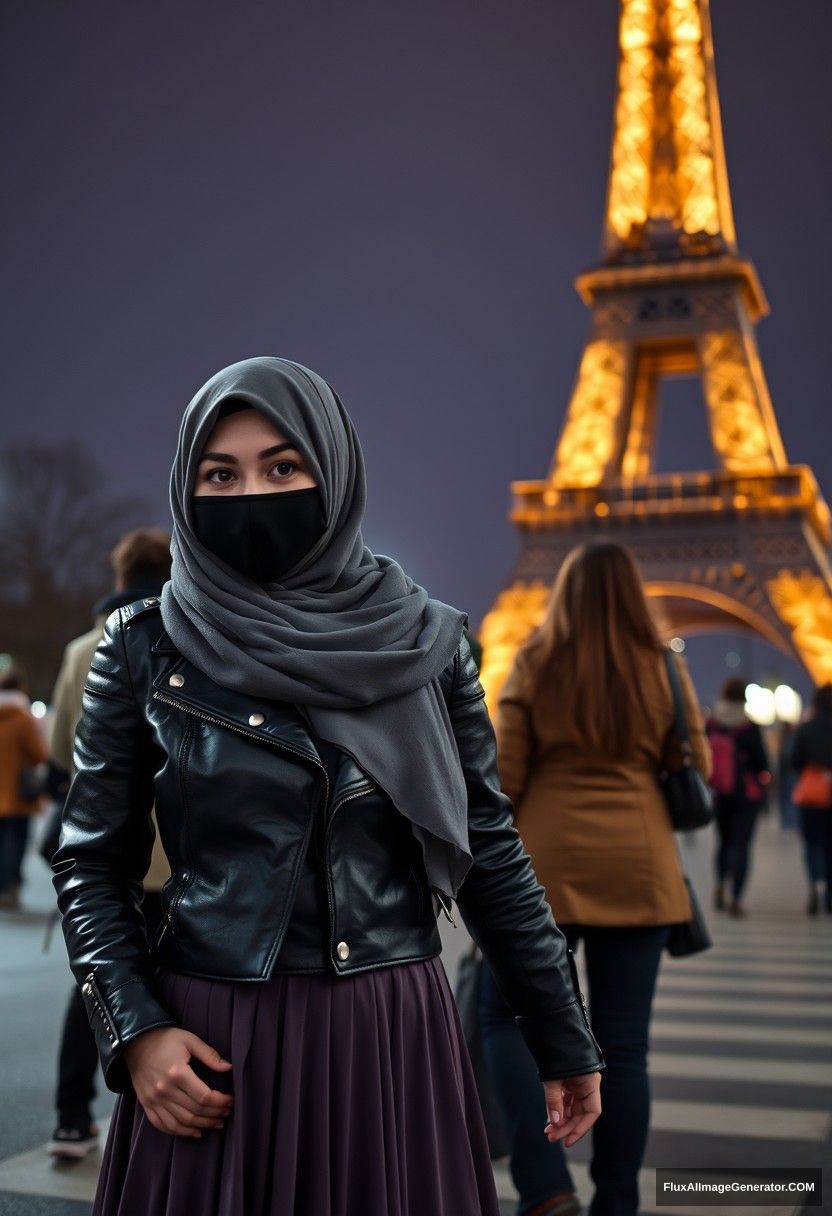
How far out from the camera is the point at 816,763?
11.7 m

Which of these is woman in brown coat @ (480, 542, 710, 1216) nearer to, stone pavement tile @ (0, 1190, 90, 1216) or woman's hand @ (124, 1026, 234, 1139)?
stone pavement tile @ (0, 1190, 90, 1216)

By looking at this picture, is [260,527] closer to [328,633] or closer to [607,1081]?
[328,633]

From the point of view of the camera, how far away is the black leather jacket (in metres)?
2.11

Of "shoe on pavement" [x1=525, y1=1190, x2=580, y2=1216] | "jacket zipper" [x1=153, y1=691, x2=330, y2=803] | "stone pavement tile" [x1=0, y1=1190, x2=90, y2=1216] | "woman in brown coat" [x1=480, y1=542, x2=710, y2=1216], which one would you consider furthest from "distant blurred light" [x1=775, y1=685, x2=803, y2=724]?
"jacket zipper" [x1=153, y1=691, x2=330, y2=803]

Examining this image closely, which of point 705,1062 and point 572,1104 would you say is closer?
point 572,1104

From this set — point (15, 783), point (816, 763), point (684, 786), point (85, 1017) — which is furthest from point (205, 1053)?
point (816, 763)

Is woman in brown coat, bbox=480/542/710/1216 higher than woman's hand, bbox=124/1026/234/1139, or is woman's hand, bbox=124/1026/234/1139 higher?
woman in brown coat, bbox=480/542/710/1216

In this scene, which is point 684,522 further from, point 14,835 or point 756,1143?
point 756,1143

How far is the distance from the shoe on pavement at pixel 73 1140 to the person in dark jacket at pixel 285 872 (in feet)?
8.32

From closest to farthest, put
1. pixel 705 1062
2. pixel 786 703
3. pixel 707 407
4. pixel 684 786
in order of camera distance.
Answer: pixel 684 786, pixel 705 1062, pixel 707 407, pixel 786 703

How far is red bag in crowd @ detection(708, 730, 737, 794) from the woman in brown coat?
7.54 m

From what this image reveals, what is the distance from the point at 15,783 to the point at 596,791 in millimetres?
7999

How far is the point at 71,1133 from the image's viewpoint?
4.59m

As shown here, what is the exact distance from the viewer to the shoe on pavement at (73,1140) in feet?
14.9
